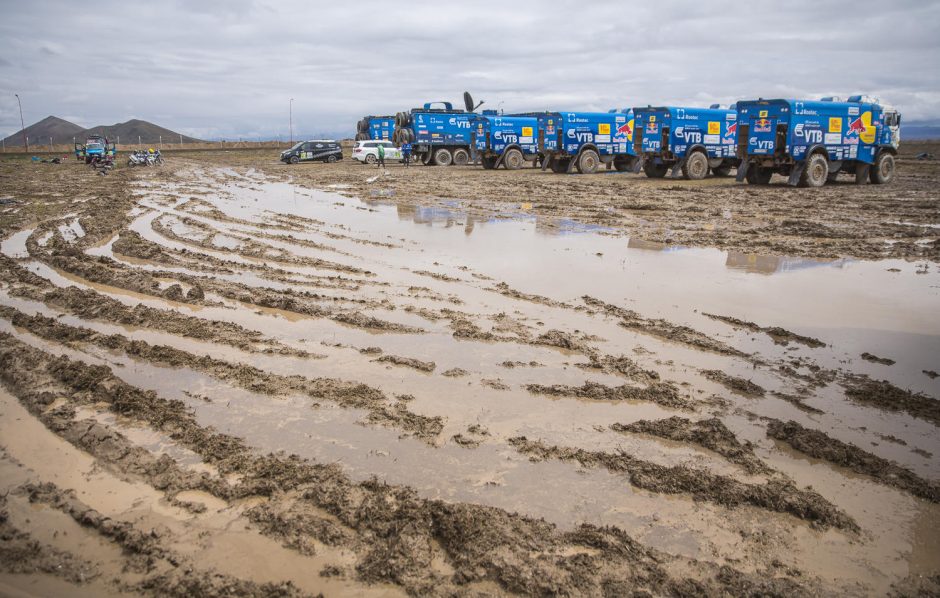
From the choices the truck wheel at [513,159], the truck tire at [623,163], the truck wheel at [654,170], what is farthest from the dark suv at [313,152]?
the truck wheel at [654,170]

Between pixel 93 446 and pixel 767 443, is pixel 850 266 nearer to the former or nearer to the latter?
pixel 767 443

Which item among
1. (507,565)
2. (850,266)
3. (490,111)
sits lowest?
(507,565)

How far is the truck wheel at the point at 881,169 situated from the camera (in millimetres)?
20312

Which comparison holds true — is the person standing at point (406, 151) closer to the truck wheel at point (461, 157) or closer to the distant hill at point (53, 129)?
the truck wheel at point (461, 157)

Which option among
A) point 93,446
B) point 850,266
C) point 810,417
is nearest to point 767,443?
point 810,417

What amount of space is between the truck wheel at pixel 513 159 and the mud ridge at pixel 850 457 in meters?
27.8

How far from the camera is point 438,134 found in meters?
35.7

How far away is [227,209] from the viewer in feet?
51.7

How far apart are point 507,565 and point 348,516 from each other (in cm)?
92

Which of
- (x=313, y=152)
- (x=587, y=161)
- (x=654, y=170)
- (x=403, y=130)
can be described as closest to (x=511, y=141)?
(x=587, y=161)

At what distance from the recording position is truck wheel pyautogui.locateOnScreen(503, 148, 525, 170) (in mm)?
31016

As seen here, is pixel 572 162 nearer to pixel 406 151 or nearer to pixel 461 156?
pixel 461 156

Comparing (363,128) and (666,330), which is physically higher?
(363,128)

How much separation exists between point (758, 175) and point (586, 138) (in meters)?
9.19
